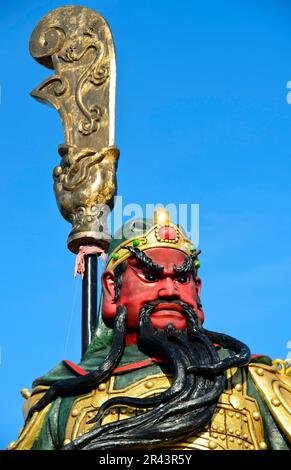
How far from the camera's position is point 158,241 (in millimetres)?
11570

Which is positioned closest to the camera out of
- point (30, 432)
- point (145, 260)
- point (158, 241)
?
point (30, 432)

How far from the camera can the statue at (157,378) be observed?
1058 centimetres

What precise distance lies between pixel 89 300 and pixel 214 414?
87.6 inches

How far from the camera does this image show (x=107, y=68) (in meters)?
13.6

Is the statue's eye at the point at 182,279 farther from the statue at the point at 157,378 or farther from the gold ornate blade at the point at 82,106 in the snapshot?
the gold ornate blade at the point at 82,106

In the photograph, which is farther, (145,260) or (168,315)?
(145,260)

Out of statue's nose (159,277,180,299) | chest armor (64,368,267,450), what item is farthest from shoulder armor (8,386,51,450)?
statue's nose (159,277,180,299)

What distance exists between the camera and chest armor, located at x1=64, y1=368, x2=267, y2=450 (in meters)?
10.7

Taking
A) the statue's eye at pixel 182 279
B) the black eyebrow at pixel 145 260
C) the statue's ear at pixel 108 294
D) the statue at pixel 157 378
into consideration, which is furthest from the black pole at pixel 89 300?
the statue's eye at pixel 182 279

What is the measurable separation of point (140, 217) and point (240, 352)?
146 centimetres

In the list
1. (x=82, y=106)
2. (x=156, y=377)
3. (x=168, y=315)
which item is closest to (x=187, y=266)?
(x=168, y=315)

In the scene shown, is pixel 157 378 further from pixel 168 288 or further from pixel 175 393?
pixel 168 288

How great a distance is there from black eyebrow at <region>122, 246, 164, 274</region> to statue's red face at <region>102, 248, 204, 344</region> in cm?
4
